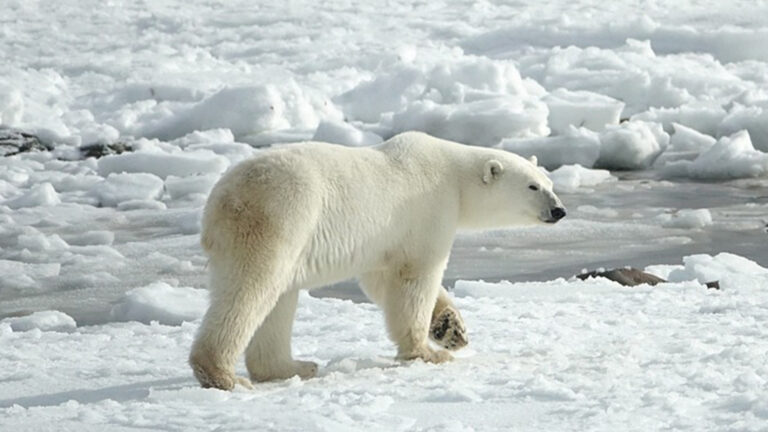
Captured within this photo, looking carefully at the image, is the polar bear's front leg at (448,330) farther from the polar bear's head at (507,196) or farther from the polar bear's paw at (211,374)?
the polar bear's paw at (211,374)

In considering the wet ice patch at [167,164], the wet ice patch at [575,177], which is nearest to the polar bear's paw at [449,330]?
the wet ice patch at [575,177]

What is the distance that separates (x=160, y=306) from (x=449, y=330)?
2185 millimetres

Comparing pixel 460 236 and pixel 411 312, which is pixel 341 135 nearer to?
pixel 460 236

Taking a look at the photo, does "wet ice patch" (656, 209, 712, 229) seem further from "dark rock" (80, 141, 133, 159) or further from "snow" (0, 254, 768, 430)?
"dark rock" (80, 141, 133, 159)

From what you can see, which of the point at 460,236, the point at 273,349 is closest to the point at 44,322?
the point at 273,349

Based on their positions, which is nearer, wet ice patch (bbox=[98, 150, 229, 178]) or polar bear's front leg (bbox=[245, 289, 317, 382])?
polar bear's front leg (bbox=[245, 289, 317, 382])

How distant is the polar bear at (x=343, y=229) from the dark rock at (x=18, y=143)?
392 inches

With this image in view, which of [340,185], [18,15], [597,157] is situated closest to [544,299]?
[340,185]

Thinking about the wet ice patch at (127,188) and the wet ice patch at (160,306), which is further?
the wet ice patch at (127,188)

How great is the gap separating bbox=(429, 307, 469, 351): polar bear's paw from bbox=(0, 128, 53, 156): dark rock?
396 inches

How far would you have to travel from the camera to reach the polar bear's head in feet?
16.2

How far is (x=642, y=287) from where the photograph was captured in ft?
21.4

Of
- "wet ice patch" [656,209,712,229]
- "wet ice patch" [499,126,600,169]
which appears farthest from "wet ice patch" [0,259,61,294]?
"wet ice patch" [499,126,600,169]

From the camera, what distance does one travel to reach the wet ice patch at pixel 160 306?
6375mm
